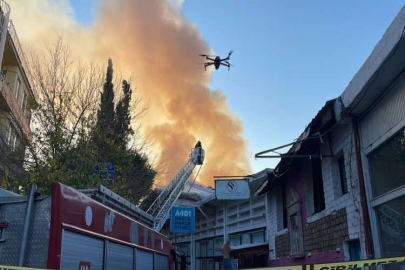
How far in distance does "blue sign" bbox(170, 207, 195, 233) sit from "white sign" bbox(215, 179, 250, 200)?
247 cm

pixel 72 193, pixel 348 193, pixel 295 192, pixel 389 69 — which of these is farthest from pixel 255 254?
pixel 72 193

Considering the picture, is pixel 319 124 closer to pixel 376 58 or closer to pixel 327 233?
pixel 376 58

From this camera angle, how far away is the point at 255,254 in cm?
1573

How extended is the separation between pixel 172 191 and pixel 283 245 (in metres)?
11.9

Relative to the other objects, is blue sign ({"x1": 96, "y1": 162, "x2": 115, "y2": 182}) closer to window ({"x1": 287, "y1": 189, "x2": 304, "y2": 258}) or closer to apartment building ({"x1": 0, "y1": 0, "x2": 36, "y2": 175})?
apartment building ({"x1": 0, "y1": 0, "x2": 36, "y2": 175})

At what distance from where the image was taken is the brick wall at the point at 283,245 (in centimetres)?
1107

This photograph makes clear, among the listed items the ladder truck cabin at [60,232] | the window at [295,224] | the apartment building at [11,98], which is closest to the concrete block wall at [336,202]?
the window at [295,224]

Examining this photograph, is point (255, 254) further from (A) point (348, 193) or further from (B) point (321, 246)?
(A) point (348, 193)

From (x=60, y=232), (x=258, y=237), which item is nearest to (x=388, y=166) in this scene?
(x=60, y=232)

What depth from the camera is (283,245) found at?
37.8 feet

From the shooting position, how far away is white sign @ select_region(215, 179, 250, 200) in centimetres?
1612

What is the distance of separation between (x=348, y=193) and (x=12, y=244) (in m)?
5.79

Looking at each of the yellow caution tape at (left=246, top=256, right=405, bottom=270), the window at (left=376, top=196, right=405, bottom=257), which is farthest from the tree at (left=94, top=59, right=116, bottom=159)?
the yellow caution tape at (left=246, top=256, right=405, bottom=270)

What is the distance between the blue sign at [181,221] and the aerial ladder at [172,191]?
0.89 meters
